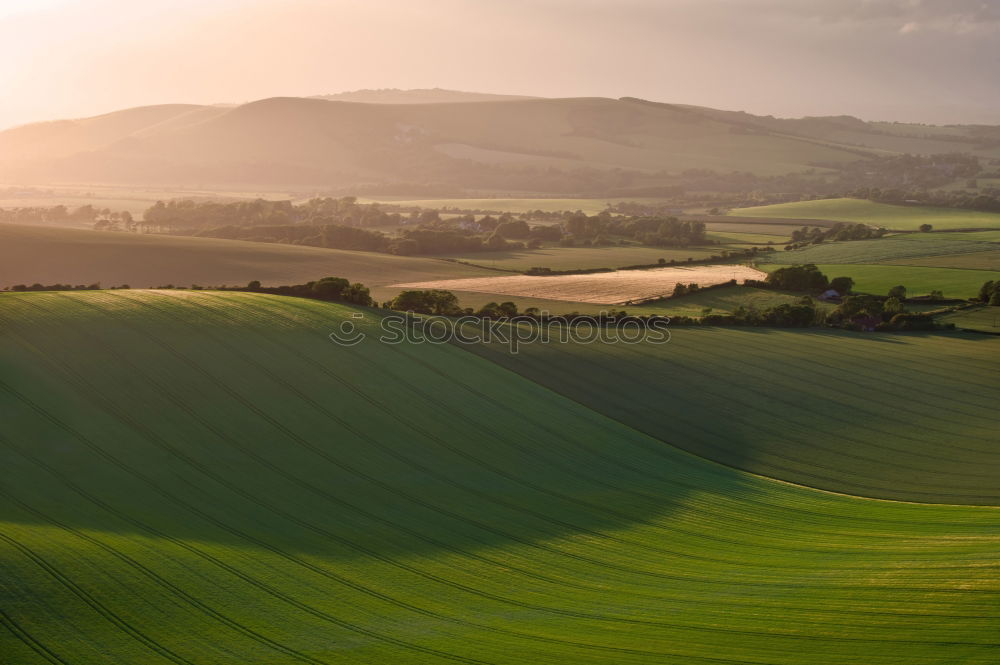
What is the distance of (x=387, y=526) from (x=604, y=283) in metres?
52.5

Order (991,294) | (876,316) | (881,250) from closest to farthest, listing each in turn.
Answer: (876,316)
(991,294)
(881,250)

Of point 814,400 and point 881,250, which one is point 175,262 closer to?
point 814,400

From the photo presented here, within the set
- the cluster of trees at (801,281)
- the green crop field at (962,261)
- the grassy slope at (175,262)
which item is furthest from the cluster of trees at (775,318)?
the green crop field at (962,261)

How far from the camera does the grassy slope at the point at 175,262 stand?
7456 cm

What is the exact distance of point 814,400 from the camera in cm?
4362

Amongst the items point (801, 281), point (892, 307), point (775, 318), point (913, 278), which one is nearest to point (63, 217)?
point (801, 281)

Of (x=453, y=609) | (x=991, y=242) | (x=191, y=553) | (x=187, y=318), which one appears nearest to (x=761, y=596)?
(x=453, y=609)

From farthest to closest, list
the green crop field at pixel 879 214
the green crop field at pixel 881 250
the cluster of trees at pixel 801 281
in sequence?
the green crop field at pixel 879 214
the green crop field at pixel 881 250
the cluster of trees at pixel 801 281

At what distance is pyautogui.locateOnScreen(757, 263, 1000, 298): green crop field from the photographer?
239ft

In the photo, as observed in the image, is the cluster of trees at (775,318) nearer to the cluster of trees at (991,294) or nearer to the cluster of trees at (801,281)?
the cluster of trees at (801,281)

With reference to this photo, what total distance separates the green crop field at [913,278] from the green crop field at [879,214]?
4665 centimetres

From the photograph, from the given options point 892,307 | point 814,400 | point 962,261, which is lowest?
point 814,400

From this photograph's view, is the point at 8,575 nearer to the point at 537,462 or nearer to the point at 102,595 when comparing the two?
the point at 102,595

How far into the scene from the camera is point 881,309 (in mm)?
60781
